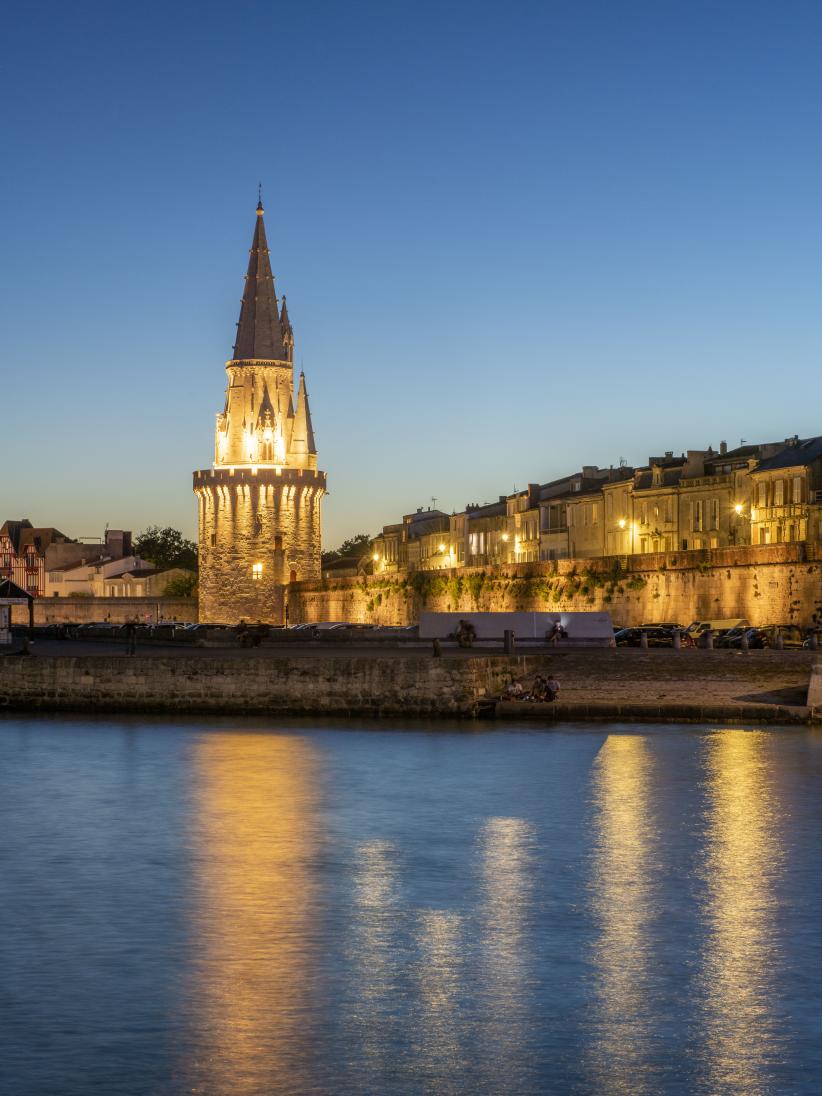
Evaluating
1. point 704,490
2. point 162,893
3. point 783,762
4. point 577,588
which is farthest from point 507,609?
point 162,893

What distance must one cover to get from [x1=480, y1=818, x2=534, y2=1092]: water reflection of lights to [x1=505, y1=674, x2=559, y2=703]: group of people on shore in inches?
503

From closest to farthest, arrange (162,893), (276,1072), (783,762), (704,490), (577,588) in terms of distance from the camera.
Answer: (276,1072), (162,893), (783,762), (577,588), (704,490)

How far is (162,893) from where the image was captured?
1875 centimetres

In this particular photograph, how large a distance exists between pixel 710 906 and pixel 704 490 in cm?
5237

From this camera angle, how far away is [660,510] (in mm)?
70750

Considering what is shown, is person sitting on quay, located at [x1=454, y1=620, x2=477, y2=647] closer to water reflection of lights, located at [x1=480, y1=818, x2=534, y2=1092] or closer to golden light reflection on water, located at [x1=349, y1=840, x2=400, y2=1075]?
water reflection of lights, located at [x1=480, y1=818, x2=534, y2=1092]

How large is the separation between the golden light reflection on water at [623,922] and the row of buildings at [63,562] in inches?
3356

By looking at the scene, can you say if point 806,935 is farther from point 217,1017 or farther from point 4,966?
point 4,966

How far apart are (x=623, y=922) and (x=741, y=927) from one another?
3.85 ft

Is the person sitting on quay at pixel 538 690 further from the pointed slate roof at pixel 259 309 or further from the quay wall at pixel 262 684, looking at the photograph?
the pointed slate roof at pixel 259 309

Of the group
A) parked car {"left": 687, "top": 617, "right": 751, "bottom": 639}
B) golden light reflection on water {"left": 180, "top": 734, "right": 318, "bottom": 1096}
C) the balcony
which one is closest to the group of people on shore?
golden light reflection on water {"left": 180, "top": 734, "right": 318, "bottom": 1096}

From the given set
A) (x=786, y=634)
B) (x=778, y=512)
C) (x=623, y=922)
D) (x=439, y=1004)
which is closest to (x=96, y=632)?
(x=778, y=512)

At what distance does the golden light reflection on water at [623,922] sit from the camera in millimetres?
12148

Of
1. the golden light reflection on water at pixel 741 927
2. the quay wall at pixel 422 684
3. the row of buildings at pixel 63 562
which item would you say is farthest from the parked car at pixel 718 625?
the row of buildings at pixel 63 562
